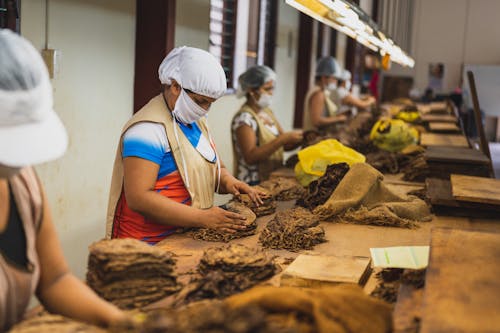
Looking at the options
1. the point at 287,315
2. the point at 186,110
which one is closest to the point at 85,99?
the point at 186,110

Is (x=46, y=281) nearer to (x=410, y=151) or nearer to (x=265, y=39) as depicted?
(x=410, y=151)

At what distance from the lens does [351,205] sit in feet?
Result: 11.6

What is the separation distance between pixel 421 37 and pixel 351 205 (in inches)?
691

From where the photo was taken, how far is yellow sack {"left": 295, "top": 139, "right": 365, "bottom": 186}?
4289mm

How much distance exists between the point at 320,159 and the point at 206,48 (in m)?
2.55

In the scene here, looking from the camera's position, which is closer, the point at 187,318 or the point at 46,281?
the point at 187,318

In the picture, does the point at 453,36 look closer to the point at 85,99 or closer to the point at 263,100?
the point at 263,100

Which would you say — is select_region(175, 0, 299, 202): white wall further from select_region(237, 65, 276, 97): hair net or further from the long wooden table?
the long wooden table

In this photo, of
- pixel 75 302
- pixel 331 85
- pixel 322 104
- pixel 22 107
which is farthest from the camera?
pixel 331 85

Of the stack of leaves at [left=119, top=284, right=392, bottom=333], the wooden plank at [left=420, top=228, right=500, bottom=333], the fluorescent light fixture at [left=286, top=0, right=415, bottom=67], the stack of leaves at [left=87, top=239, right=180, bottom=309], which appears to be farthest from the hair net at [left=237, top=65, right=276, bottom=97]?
the stack of leaves at [left=119, top=284, right=392, bottom=333]

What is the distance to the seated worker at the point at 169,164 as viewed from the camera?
286 cm

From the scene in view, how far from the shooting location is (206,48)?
6.42 metres

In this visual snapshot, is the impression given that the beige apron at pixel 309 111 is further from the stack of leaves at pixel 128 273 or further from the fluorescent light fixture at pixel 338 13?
the stack of leaves at pixel 128 273

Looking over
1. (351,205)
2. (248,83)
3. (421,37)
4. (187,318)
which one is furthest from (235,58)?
(421,37)
